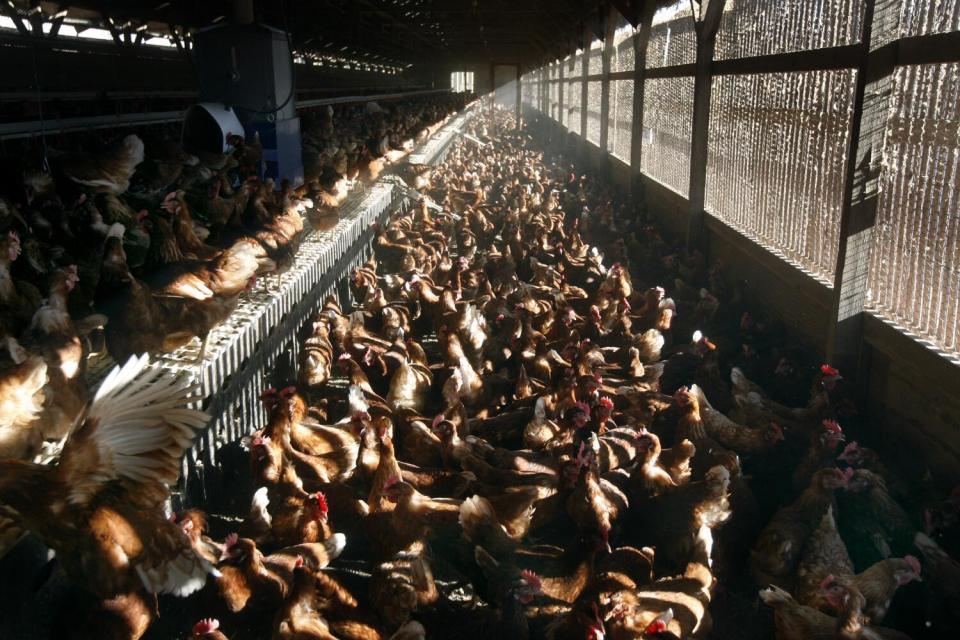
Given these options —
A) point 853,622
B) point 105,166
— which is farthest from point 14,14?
point 853,622

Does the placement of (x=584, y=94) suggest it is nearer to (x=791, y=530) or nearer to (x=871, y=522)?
(x=871, y=522)

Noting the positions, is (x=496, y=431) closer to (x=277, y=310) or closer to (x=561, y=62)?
(x=277, y=310)

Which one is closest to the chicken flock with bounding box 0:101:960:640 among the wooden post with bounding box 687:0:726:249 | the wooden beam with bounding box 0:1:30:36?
the wooden post with bounding box 687:0:726:249

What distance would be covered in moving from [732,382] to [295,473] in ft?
9.16

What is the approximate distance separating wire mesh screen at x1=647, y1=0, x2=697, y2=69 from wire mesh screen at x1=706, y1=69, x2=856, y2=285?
148 centimetres

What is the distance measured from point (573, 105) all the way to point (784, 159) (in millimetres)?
17969

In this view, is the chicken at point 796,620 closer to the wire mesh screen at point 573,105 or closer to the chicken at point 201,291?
the chicken at point 201,291

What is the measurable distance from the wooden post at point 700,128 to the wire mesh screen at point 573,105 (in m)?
13.7

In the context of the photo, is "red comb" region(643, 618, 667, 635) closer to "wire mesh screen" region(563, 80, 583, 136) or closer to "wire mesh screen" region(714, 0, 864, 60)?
"wire mesh screen" region(714, 0, 864, 60)

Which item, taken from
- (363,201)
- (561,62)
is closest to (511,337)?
(363,201)

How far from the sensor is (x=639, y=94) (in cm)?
1174

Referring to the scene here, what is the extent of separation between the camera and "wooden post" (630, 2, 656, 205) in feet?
36.0

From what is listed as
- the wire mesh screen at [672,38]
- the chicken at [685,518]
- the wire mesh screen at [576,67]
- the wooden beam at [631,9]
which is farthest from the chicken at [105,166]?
the wire mesh screen at [576,67]

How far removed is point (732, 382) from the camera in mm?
4848
